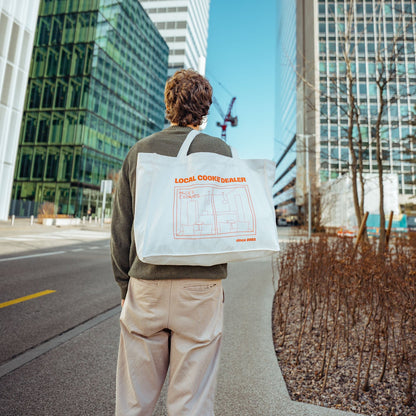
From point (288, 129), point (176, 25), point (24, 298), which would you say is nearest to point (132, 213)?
point (24, 298)

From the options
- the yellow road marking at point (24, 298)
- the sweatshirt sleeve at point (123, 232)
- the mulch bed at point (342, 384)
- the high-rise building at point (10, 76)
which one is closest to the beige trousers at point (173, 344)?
the sweatshirt sleeve at point (123, 232)

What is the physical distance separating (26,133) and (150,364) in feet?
125

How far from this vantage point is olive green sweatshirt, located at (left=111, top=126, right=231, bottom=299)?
50.8 inches

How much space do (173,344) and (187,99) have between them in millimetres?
1106

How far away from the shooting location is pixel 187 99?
150 cm

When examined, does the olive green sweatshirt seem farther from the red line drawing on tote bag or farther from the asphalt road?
the asphalt road

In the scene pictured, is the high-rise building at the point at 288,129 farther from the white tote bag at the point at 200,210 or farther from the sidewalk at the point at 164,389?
the white tote bag at the point at 200,210

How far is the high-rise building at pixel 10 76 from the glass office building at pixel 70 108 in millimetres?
11444

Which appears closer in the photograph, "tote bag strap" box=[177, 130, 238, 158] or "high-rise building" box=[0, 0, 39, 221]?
"tote bag strap" box=[177, 130, 238, 158]

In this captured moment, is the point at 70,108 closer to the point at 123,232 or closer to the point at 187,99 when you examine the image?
the point at 187,99

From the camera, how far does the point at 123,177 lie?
1466 mm

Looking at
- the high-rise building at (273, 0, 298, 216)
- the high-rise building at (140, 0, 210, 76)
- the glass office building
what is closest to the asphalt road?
the high-rise building at (273, 0, 298, 216)

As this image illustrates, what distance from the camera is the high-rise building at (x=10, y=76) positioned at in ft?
63.1

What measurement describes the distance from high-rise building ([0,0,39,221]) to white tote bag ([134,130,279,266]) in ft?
72.2
